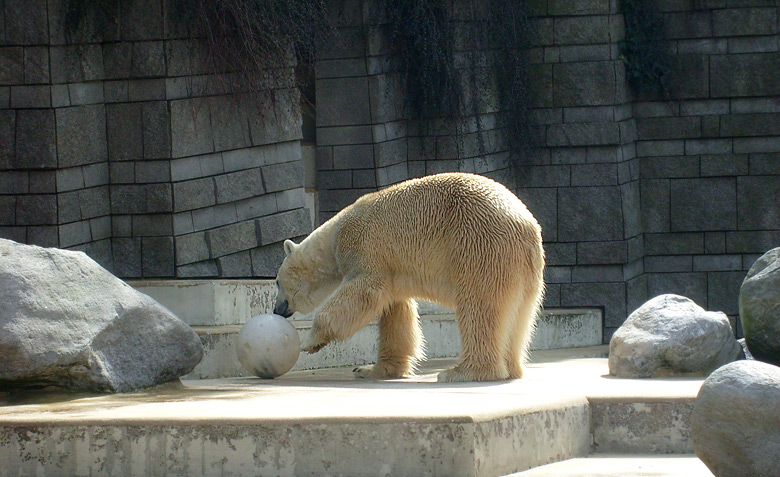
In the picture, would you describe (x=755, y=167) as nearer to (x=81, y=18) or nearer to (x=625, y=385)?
(x=625, y=385)

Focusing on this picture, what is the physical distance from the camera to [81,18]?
24.1ft

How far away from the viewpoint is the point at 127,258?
7.63 metres

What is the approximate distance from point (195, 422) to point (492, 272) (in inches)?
77.6

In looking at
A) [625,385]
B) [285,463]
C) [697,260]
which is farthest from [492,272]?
[697,260]

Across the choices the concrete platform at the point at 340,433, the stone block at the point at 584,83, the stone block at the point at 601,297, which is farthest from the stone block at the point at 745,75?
the concrete platform at the point at 340,433

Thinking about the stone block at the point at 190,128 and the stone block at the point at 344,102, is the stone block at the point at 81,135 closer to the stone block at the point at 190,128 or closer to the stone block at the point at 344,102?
the stone block at the point at 190,128

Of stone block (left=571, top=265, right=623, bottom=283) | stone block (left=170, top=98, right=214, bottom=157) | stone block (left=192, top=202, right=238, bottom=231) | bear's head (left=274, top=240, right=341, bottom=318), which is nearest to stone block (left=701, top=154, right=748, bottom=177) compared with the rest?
stone block (left=571, top=265, right=623, bottom=283)

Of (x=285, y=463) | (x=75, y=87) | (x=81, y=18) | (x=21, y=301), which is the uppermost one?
(x=81, y=18)

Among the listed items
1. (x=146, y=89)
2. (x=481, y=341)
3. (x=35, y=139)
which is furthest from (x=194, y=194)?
(x=481, y=341)

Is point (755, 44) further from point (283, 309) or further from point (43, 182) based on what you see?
point (43, 182)

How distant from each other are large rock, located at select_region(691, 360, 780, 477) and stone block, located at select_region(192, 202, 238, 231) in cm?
449

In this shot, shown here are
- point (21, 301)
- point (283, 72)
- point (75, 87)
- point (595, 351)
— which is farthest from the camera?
point (595, 351)

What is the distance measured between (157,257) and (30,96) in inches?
51.3

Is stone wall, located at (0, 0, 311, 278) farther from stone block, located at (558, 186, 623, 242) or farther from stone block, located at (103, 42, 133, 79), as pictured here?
stone block, located at (558, 186, 623, 242)
